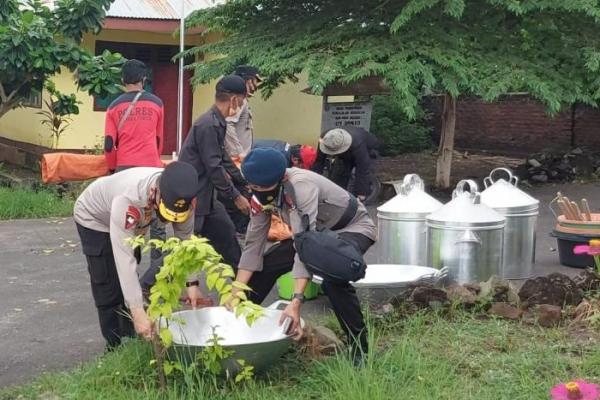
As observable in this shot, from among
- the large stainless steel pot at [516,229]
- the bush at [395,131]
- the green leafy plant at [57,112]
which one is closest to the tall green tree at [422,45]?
the green leafy plant at [57,112]

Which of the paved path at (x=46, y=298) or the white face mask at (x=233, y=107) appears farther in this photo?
the white face mask at (x=233, y=107)

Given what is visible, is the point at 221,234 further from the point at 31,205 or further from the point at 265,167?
the point at 31,205

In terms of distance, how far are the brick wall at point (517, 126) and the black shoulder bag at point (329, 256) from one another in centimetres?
1406

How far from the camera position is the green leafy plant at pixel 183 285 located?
416cm

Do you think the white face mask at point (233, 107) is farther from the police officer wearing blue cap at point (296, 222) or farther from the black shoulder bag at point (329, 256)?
the black shoulder bag at point (329, 256)

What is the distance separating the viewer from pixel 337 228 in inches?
215

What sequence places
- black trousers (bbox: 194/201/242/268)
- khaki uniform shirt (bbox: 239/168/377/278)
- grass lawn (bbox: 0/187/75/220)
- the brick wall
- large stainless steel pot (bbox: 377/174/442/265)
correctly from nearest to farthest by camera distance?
1. khaki uniform shirt (bbox: 239/168/377/278)
2. black trousers (bbox: 194/201/242/268)
3. large stainless steel pot (bbox: 377/174/442/265)
4. grass lawn (bbox: 0/187/75/220)
5. the brick wall

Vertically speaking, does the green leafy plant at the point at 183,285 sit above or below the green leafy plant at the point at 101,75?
below

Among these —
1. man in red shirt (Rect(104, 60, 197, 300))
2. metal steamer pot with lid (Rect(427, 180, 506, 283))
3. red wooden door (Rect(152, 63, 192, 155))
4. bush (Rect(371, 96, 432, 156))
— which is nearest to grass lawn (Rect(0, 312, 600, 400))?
metal steamer pot with lid (Rect(427, 180, 506, 283))

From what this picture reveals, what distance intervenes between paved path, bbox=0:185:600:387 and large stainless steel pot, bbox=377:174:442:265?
3.09 feet

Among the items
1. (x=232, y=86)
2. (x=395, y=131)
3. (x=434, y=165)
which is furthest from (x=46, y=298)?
(x=395, y=131)

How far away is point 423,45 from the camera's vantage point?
11.8m

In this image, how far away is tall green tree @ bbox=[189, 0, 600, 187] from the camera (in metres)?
11.4

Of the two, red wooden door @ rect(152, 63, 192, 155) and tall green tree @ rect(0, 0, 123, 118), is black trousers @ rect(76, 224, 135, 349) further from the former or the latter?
red wooden door @ rect(152, 63, 192, 155)
